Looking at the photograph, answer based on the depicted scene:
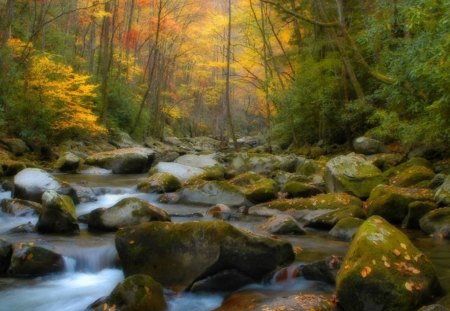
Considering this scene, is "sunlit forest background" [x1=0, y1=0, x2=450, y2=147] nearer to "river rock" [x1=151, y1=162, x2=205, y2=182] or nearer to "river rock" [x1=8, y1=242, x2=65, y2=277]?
"river rock" [x1=151, y1=162, x2=205, y2=182]

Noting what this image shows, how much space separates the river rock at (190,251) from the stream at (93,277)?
22cm

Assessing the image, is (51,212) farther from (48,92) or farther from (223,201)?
(48,92)

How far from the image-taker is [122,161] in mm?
15359

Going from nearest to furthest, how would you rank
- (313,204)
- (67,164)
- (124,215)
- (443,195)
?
1. (124,215)
2. (443,195)
3. (313,204)
4. (67,164)

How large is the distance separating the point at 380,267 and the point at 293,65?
18.9m

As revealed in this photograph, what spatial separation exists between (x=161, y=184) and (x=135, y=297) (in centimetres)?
717

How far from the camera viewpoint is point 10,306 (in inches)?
193

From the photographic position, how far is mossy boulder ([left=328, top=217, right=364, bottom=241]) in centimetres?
704

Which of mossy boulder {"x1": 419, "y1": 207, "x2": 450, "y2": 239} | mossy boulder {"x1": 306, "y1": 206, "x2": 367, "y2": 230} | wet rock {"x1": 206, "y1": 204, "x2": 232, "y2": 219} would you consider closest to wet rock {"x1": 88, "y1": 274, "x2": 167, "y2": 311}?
mossy boulder {"x1": 306, "y1": 206, "x2": 367, "y2": 230}

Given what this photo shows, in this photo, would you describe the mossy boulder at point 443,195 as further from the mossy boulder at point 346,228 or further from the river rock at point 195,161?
the river rock at point 195,161

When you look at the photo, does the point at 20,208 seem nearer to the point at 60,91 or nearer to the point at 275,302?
the point at 275,302

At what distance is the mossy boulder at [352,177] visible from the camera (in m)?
9.40

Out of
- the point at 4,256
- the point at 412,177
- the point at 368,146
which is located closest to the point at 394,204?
the point at 412,177

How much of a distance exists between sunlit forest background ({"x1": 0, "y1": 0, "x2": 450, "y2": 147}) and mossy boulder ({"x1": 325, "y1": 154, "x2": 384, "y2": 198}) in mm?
1396
